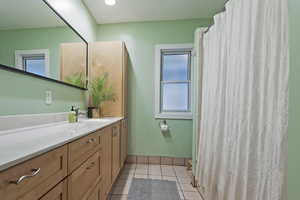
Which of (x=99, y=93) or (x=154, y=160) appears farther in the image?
(x=154, y=160)

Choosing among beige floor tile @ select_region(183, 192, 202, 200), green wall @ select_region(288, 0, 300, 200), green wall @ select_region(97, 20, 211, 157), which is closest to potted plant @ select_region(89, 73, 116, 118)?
green wall @ select_region(97, 20, 211, 157)

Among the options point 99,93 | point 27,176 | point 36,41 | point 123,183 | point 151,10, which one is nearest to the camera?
point 27,176

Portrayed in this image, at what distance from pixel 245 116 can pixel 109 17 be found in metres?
2.35

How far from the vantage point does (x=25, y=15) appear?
1054mm

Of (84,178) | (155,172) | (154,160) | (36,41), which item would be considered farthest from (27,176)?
(154,160)

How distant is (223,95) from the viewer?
1.22 meters

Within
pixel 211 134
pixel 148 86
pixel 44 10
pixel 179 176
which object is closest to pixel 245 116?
pixel 211 134

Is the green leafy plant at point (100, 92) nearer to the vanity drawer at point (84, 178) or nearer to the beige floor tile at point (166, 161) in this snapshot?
the vanity drawer at point (84, 178)

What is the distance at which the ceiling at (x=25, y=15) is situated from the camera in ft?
3.01

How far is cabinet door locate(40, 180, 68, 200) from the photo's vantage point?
2.01ft

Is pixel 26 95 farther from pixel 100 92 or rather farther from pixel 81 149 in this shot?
pixel 100 92

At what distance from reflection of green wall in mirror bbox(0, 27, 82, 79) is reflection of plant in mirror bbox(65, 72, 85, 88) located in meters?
0.21

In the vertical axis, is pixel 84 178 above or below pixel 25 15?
below

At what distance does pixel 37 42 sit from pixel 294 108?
1736 millimetres
